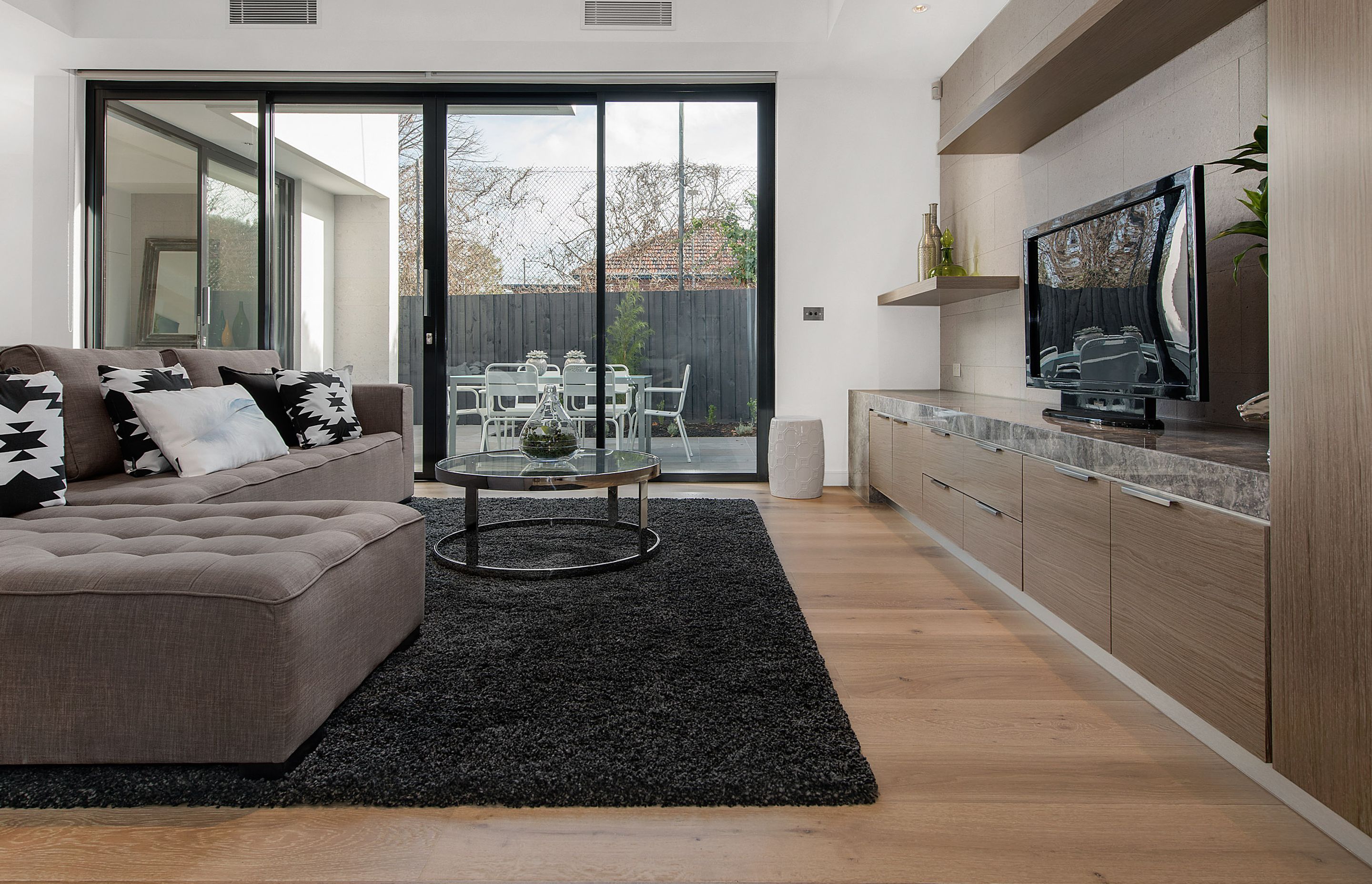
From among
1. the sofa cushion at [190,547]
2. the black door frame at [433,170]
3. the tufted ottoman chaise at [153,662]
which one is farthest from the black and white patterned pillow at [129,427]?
the black door frame at [433,170]

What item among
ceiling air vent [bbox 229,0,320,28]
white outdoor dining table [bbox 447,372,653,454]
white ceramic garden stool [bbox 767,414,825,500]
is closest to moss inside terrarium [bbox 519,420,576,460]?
white ceramic garden stool [bbox 767,414,825,500]

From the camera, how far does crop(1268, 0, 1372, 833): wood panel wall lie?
3.79 ft

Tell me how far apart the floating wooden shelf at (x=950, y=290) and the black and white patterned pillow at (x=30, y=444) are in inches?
144

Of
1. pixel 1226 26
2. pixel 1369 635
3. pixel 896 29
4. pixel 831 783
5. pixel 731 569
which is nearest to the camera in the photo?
pixel 1369 635

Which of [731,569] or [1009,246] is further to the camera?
[1009,246]

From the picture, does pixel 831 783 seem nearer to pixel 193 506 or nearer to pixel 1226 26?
pixel 193 506

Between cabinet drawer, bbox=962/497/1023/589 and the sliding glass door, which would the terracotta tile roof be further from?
cabinet drawer, bbox=962/497/1023/589

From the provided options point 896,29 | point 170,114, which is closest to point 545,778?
point 896,29

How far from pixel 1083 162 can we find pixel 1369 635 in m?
2.58

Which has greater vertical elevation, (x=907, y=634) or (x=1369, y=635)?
(x=1369, y=635)

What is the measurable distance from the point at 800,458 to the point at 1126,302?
2.49m

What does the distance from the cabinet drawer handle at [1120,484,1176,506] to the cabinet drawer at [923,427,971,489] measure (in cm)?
112

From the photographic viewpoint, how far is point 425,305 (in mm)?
5207

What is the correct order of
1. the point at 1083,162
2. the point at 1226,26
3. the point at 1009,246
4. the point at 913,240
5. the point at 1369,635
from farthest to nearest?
the point at 913,240, the point at 1009,246, the point at 1083,162, the point at 1226,26, the point at 1369,635
